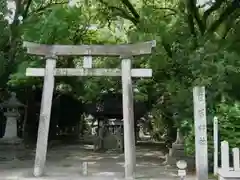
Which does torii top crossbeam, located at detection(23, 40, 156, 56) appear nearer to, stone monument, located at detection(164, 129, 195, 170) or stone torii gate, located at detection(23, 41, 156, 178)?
stone torii gate, located at detection(23, 41, 156, 178)

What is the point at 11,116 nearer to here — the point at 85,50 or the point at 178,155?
the point at 85,50

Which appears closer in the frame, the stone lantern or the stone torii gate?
the stone torii gate

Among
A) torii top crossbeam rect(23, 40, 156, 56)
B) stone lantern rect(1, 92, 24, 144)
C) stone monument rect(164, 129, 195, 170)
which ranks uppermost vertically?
torii top crossbeam rect(23, 40, 156, 56)

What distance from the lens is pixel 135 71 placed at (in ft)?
38.1

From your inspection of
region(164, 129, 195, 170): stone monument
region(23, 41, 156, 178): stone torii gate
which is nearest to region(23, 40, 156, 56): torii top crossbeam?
region(23, 41, 156, 178): stone torii gate

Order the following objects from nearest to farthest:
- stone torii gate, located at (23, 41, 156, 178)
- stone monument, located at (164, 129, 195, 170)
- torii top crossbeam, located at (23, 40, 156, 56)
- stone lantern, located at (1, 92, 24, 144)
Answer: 1. stone torii gate, located at (23, 41, 156, 178)
2. torii top crossbeam, located at (23, 40, 156, 56)
3. stone monument, located at (164, 129, 195, 170)
4. stone lantern, located at (1, 92, 24, 144)

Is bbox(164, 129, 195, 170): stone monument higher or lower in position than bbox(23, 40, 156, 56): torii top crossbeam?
lower

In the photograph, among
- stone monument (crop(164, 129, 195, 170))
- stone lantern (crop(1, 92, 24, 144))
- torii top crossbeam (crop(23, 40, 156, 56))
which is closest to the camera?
torii top crossbeam (crop(23, 40, 156, 56))

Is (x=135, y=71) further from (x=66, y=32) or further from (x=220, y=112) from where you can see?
(x=66, y=32)

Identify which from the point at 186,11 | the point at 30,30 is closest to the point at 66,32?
the point at 30,30

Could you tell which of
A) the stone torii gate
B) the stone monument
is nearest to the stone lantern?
the stone torii gate

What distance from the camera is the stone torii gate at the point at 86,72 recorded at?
1119cm

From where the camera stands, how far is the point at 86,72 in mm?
11727

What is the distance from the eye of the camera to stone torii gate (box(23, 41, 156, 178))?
11188mm
